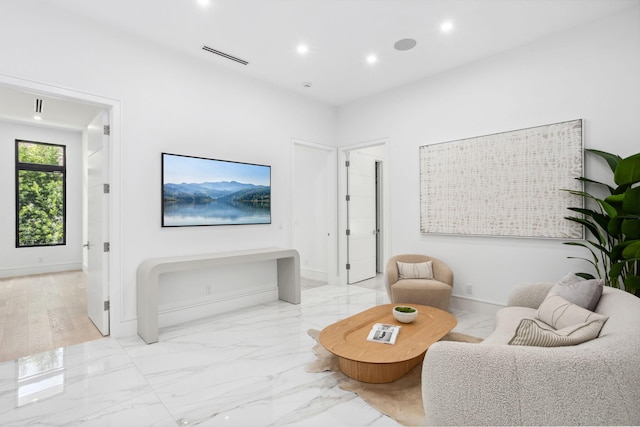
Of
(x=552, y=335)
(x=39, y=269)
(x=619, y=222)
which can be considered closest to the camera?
(x=552, y=335)

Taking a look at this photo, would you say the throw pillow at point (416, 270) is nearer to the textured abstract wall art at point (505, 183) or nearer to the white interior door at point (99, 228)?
the textured abstract wall art at point (505, 183)

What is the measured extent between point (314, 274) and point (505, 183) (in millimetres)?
3511

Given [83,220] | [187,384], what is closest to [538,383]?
[187,384]

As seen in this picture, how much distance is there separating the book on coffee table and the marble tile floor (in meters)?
0.42

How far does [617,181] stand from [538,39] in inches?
68.4

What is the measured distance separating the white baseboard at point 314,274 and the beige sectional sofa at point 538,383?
434cm

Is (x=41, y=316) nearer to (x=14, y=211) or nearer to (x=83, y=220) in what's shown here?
(x=83, y=220)

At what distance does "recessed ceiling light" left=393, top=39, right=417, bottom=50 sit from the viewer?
3451 mm

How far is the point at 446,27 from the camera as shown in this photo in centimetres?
320

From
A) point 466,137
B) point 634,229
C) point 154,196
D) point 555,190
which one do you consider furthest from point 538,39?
point 154,196

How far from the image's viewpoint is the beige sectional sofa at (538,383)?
1.13m

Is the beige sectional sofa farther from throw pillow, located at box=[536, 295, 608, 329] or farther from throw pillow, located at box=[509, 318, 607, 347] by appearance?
throw pillow, located at box=[536, 295, 608, 329]

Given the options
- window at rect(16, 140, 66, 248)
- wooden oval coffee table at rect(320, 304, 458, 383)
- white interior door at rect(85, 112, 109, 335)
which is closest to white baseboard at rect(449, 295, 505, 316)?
wooden oval coffee table at rect(320, 304, 458, 383)

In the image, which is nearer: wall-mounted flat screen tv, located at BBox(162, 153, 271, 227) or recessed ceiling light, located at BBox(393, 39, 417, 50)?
recessed ceiling light, located at BBox(393, 39, 417, 50)
